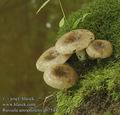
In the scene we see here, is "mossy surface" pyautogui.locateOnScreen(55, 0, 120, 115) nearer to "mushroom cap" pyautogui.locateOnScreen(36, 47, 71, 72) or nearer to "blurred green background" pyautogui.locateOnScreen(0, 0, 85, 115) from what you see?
"mushroom cap" pyautogui.locateOnScreen(36, 47, 71, 72)

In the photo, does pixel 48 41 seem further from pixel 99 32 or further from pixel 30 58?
pixel 99 32

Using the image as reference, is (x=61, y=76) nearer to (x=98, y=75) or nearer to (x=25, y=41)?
(x=98, y=75)

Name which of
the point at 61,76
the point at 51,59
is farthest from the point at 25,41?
the point at 61,76

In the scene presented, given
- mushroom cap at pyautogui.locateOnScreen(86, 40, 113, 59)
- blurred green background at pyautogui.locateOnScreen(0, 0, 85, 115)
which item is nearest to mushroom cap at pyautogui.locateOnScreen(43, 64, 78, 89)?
mushroom cap at pyautogui.locateOnScreen(86, 40, 113, 59)

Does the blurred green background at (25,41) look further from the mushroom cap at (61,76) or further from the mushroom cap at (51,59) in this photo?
the mushroom cap at (61,76)

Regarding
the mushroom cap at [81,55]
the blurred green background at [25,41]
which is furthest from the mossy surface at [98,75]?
the blurred green background at [25,41]

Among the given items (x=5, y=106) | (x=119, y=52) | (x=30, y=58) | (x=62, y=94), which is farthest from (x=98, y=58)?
(x=30, y=58)

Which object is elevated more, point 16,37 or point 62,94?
point 16,37
